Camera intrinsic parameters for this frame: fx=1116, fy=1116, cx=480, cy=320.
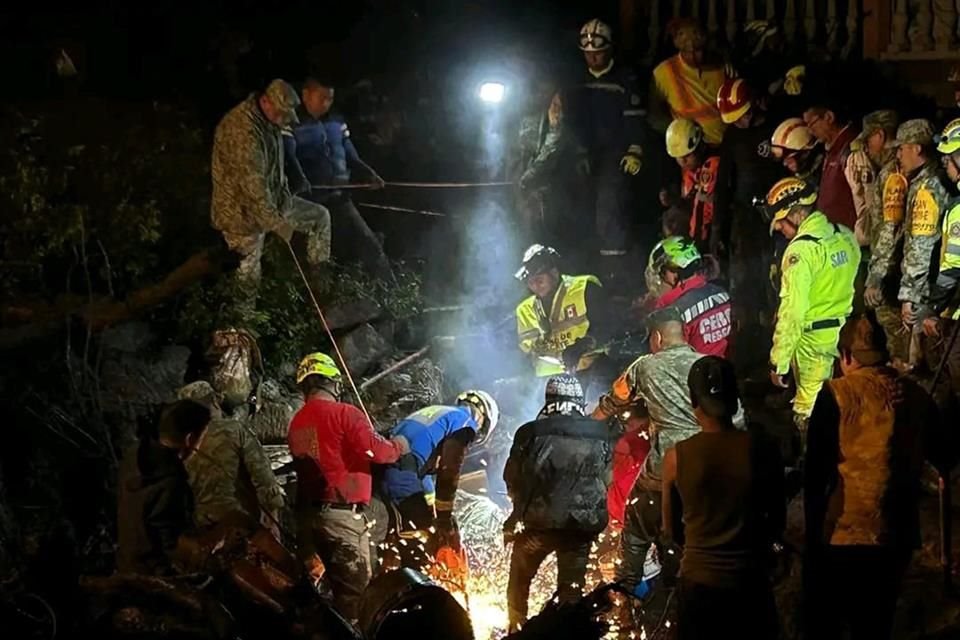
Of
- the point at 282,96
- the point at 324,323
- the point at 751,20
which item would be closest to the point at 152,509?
the point at 324,323

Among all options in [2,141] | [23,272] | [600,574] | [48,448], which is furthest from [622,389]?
[2,141]

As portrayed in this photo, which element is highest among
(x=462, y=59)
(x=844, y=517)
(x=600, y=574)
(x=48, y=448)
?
(x=462, y=59)

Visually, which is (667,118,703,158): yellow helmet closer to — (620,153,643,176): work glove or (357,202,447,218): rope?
(620,153,643,176): work glove

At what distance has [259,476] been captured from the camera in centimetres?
823

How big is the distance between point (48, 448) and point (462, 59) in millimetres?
8381

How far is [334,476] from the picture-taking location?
867 cm

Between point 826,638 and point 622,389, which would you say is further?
point 622,389

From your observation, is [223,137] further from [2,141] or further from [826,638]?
[826,638]

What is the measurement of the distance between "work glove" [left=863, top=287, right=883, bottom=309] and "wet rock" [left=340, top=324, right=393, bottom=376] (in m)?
5.96

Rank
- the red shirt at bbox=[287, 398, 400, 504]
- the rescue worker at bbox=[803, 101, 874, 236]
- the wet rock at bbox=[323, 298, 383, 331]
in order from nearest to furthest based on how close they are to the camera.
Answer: the red shirt at bbox=[287, 398, 400, 504]
the rescue worker at bbox=[803, 101, 874, 236]
the wet rock at bbox=[323, 298, 383, 331]

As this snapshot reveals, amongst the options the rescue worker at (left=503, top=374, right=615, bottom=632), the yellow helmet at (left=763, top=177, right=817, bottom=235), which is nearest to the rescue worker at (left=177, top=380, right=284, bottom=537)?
the rescue worker at (left=503, top=374, right=615, bottom=632)

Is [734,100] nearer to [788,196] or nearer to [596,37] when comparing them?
[788,196]

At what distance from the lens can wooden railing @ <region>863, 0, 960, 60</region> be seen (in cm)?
1254

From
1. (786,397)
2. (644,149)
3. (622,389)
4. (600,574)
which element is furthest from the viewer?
(644,149)
